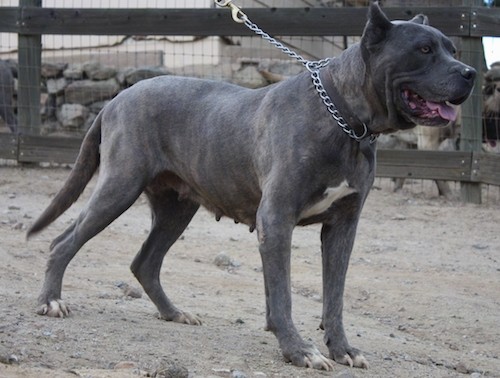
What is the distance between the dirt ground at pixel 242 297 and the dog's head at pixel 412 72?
4.58ft

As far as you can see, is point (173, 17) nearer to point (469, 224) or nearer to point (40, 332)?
point (469, 224)

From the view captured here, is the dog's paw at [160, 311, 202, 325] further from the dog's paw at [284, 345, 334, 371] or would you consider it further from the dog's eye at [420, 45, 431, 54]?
the dog's eye at [420, 45, 431, 54]

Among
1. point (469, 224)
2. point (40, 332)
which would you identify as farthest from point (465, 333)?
point (469, 224)

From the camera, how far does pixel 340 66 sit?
5.63m

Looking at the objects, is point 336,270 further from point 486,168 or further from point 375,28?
point 486,168

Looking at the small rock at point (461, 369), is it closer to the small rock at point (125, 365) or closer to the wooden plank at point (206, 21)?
the small rock at point (125, 365)

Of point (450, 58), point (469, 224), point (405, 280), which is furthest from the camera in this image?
point (469, 224)

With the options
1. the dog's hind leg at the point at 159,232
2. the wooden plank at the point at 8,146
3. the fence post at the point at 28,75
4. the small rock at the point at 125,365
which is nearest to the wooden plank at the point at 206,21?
the fence post at the point at 28,75

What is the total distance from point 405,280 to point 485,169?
11.0 feet

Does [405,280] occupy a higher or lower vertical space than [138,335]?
lower

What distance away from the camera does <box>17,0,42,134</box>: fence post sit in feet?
40.8

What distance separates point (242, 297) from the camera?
7516 millimetres

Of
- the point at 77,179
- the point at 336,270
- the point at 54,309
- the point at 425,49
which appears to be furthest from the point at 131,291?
the point at 425,49

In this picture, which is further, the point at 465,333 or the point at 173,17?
the point at 173,17
